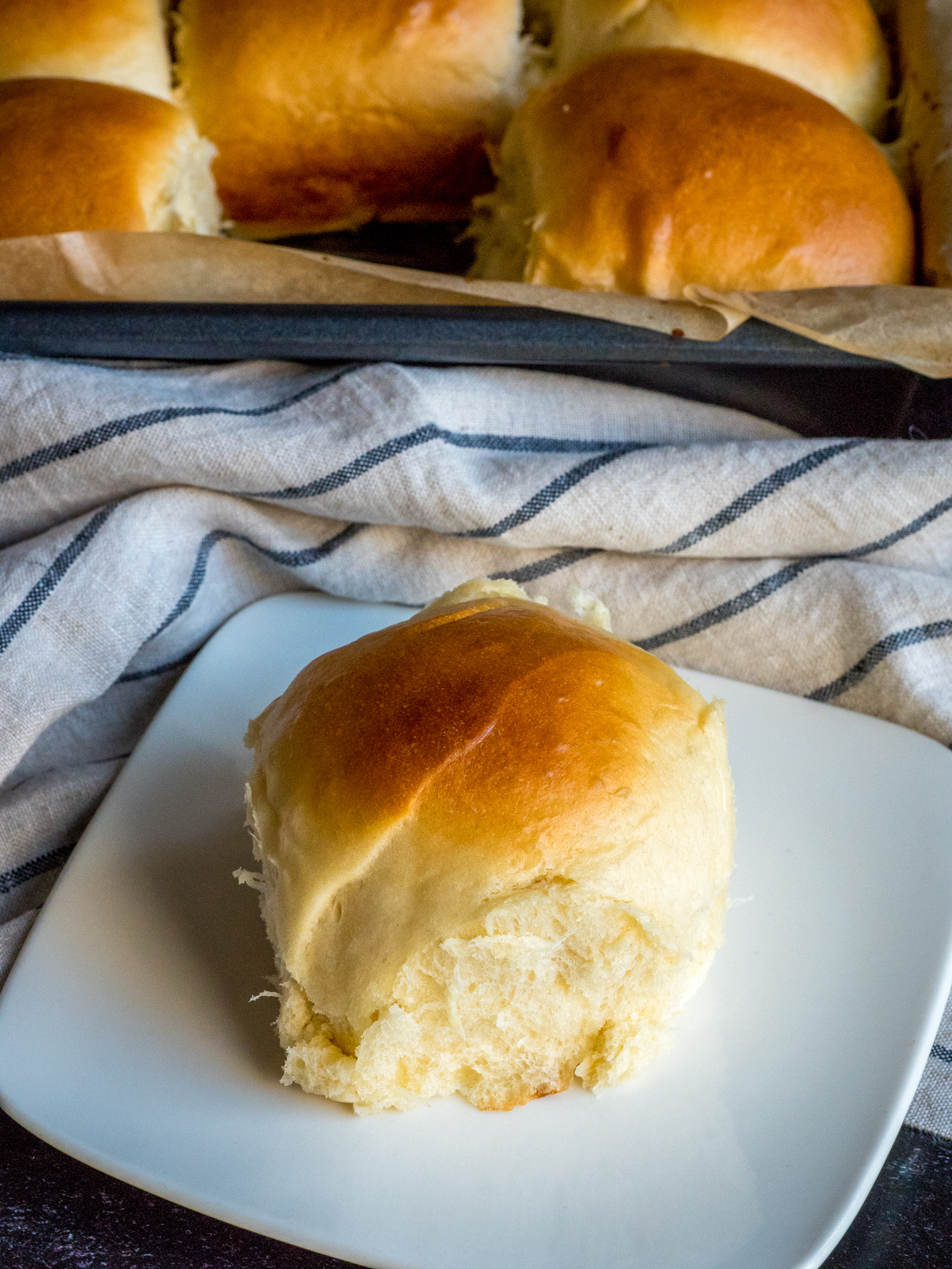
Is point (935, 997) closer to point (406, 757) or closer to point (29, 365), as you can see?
point (406, 757)

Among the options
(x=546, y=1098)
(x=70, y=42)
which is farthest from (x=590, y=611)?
(x=70, y=42)

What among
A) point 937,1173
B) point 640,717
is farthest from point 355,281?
point 937,1173

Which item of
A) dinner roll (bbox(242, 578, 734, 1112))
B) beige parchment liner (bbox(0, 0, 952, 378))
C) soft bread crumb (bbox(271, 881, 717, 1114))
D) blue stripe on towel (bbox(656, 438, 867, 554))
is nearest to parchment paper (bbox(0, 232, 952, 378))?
beige parchment liner (bbox(0, 0, 952, 378))

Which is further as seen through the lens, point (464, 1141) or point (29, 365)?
point (29, 365)

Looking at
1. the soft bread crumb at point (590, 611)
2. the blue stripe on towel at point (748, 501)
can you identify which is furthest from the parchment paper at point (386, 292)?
the soft bread crumb at point (590, 611)

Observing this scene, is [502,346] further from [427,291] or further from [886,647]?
[886,647]

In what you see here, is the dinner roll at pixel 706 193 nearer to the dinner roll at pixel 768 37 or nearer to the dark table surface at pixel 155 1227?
the dinner roll at pixel 768 37
